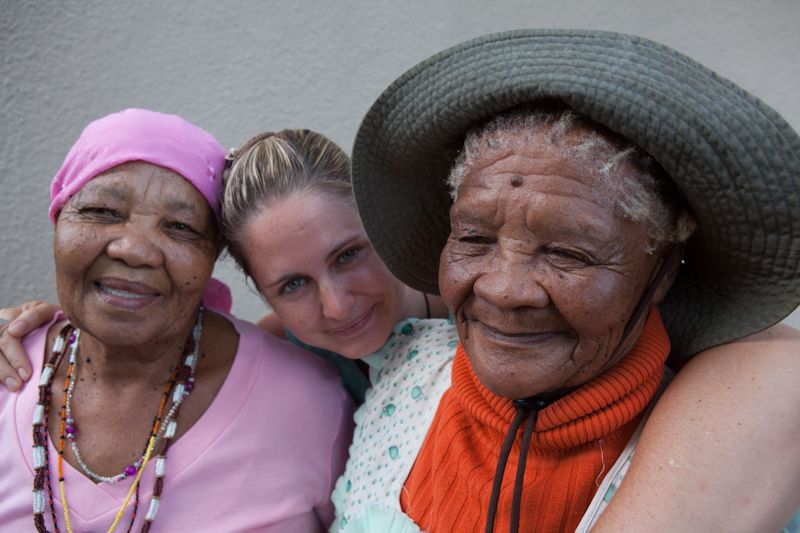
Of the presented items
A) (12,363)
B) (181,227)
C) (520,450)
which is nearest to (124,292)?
(181,227)

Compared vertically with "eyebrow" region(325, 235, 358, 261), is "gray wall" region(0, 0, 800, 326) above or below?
above

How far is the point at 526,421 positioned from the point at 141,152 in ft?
→ 3.97

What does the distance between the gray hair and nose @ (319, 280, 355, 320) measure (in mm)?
716

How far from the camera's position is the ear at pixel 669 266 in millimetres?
1294

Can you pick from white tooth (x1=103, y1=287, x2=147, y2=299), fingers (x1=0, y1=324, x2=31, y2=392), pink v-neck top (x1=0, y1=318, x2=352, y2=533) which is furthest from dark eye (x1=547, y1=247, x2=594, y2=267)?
fingers (x1=0, y1=324, x2=31, y2=392)

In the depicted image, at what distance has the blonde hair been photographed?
1.87m

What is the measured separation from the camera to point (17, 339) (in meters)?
2.03

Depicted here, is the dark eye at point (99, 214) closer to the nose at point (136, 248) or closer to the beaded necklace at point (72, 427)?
the nose at point (136, 248)

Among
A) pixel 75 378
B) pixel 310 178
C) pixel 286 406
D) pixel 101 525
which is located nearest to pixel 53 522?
pixel 101 525

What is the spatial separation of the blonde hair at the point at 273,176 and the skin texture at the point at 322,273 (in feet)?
0.09

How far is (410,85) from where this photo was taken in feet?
4.78

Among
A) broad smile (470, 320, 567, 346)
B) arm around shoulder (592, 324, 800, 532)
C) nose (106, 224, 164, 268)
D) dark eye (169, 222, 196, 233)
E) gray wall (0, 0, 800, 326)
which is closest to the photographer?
arm around shoulder (592, 324, 800, 532)

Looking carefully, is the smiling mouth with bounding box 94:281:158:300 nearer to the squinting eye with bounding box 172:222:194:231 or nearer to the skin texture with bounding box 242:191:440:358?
the squinting eye with bounding box 172:222:194:231

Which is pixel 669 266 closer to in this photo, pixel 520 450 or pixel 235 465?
pixel 520 450
